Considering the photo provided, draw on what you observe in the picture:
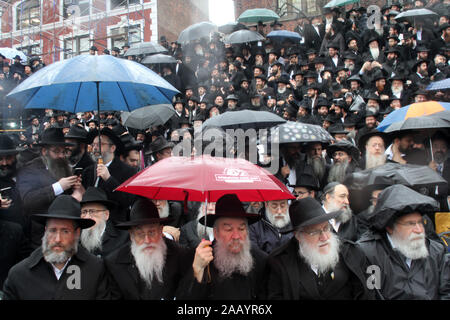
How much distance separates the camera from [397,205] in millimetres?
3887

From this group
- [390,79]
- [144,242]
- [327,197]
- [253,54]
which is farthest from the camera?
[253,54]

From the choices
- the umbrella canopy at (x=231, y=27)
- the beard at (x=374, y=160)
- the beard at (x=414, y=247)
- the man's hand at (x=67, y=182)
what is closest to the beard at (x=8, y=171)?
the man's hand at (x=67, y=182)

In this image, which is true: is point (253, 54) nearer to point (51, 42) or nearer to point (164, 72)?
point (164, 72)

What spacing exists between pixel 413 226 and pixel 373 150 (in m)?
2.50

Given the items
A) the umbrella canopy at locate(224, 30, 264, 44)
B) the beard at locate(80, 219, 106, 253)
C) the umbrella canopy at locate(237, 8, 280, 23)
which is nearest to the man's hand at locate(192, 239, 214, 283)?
the beard at locate(80, 219, 106, 253)

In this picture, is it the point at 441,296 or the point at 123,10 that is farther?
the point at 123,10

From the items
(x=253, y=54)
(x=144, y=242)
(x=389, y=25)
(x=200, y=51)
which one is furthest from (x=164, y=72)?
(x=144, y=242)

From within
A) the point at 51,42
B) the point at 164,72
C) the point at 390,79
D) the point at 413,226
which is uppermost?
the point at 51,42

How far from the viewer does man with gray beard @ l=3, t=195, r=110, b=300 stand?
11.5 ft

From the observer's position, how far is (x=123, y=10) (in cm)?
2811

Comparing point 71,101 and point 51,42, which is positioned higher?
point 51,42

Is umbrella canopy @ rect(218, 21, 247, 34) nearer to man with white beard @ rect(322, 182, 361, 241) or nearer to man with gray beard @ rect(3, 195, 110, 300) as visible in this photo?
man with white beard @ rect(322, 182, 361, 241)

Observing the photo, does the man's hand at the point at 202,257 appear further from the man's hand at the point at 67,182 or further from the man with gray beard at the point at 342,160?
the man with gray beard at the point at 342,160

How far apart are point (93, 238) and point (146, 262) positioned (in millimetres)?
1114
